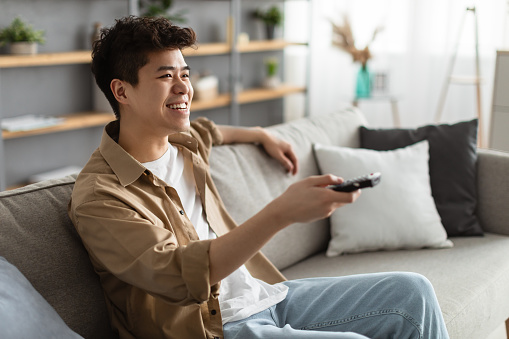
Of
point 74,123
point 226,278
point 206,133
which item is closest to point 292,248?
point 206,133

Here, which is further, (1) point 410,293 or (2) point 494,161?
(2) point 494,161

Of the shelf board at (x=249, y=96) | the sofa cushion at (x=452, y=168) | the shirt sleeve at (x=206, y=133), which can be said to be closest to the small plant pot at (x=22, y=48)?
the shelf board at (x=249, y=96)

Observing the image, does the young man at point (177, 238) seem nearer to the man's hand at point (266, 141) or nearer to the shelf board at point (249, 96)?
the man's hand at point (266, 141)

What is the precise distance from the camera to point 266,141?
2.21 m

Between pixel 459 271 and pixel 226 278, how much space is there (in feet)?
2.99

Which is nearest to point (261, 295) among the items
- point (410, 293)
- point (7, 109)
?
point (410, 293)

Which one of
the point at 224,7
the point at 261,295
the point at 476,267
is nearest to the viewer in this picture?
the point at 261,295

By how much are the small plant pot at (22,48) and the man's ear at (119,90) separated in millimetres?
2091

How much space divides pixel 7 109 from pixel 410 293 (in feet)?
9.24

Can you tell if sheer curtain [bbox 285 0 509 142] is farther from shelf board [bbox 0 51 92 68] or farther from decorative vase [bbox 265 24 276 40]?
shelf board [bbox 0 51 92 68]

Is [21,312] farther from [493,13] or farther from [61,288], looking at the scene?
[493,13]

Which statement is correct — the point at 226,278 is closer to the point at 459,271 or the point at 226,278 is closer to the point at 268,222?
the point at 268,222

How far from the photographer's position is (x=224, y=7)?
16.0 ft

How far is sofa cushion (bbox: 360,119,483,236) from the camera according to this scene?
246cm
